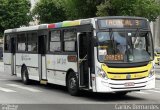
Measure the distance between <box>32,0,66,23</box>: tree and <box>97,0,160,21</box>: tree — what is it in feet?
36.4

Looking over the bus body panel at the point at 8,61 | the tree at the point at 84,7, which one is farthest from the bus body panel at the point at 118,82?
the tree at the point at 84,7

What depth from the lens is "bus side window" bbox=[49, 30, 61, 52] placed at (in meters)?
17.6

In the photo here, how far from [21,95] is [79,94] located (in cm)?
211

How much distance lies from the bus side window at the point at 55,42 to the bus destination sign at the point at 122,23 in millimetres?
2913

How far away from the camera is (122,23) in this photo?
50.0ft

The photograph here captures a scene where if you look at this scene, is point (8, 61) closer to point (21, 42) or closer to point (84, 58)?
point (21, 42)

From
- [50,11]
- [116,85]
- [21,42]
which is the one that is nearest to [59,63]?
[116,85]

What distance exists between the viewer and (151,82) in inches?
600

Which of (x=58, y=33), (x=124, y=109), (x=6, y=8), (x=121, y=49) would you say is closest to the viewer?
(x=124, y=109)

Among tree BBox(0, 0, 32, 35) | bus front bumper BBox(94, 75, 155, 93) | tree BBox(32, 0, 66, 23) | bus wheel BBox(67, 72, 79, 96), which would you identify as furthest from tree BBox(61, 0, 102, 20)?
bus front bumper BBox(94, 75, 155, 93)

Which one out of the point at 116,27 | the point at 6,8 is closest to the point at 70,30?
the point at 116,27

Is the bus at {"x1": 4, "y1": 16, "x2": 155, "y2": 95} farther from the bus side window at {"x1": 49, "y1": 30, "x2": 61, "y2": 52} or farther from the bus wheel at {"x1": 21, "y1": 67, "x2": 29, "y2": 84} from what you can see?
the bus wheel at {"x1": 21, "y1": 67, "x2": 29, "y2": 84}

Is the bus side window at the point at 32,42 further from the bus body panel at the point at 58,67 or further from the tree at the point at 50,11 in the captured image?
the tree at the point at 50,11

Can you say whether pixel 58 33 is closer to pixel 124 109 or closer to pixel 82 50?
pixel 82 50
